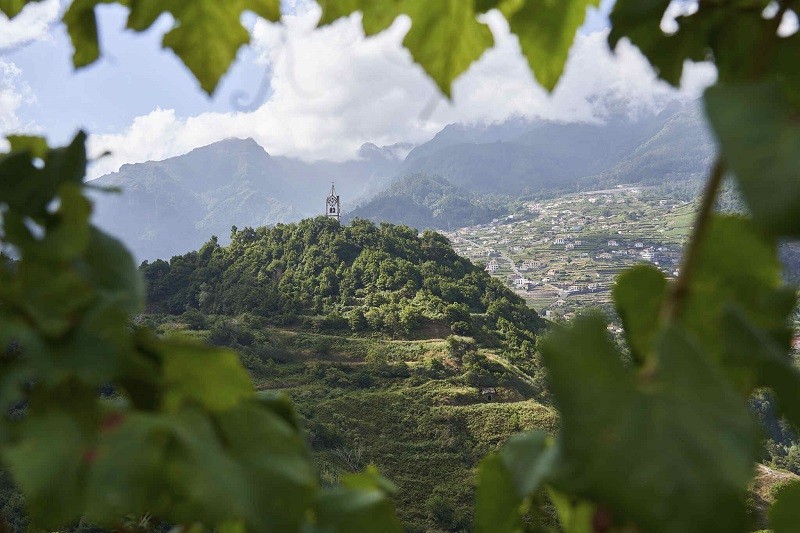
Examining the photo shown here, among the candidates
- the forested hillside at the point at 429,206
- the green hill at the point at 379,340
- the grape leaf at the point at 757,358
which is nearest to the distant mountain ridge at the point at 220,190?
the forested hillside at the point at 429,206

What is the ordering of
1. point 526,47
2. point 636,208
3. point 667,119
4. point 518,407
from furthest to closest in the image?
point 667,119 → point 636,208 → point 518,407 → point 526,47

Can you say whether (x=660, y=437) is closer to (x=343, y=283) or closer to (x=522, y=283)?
(x=343, y=283)

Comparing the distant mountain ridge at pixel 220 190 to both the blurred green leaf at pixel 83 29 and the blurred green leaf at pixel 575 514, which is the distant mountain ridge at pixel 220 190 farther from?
the blurred green leaf at pixel 575 514

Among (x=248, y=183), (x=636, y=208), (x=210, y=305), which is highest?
(x=248, y=183)

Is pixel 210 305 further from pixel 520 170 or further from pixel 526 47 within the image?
pixel 520 170

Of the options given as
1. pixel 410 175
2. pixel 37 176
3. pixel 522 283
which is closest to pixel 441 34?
pixel 37 176

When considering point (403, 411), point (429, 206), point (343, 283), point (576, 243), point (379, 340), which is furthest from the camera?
point (429, 206)

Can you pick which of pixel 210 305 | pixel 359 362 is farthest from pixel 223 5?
pixel 210 305
